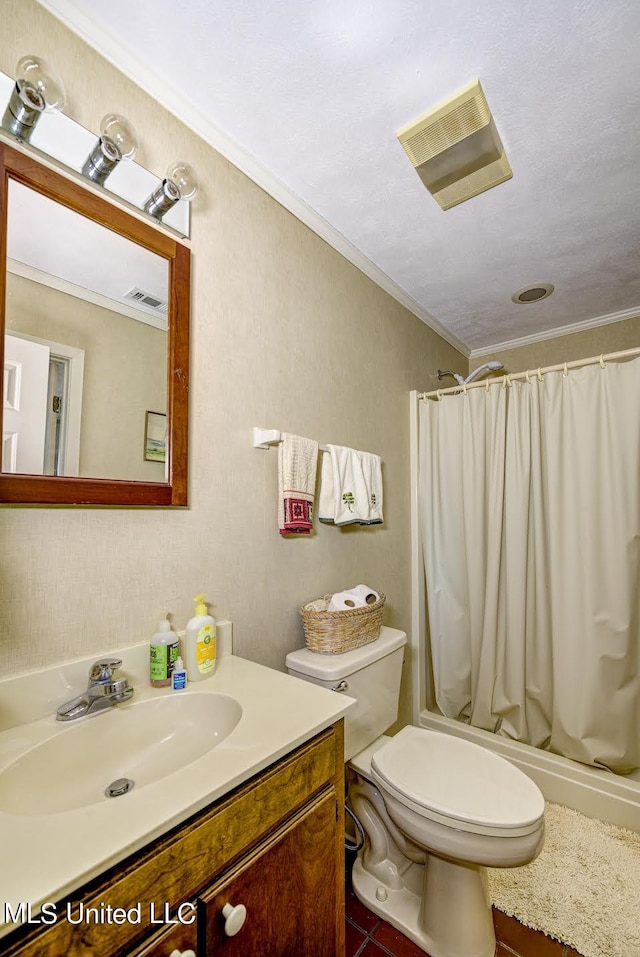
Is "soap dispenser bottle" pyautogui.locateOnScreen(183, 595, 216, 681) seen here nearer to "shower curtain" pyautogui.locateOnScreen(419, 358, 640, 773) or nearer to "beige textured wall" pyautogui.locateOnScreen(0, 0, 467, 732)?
"beige textured wall" pyautogui.locateOnScreen(0, 0, 467, 732)

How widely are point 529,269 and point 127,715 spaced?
2.28m

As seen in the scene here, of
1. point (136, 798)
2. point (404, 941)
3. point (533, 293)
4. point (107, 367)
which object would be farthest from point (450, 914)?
point (533, 293)

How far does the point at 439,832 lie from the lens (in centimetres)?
110

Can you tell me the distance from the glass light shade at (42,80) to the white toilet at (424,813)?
1.50m

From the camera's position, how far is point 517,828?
3.47 ft

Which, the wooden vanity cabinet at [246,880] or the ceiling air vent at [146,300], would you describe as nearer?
the wooden vanity cabinet at [246,880]

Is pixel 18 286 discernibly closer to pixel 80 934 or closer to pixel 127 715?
pixel 127 715

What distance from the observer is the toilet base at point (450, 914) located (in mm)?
1156

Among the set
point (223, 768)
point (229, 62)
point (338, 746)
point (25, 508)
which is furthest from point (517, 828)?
point (229, 62)

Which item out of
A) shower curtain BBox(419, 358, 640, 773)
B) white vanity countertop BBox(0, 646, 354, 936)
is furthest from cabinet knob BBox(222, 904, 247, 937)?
shower curtain BBox(419, 358, 640, 773)

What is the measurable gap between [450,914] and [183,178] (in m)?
2.08

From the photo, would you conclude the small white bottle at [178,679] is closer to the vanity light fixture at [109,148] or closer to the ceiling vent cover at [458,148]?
the vanity light fixture at [109,148]

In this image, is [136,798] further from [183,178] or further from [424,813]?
[183,178]

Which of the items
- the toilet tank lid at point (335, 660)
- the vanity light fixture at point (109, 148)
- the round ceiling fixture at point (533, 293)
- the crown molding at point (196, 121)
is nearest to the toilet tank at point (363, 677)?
the toilet tank lid at point (335, 660)
